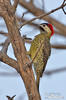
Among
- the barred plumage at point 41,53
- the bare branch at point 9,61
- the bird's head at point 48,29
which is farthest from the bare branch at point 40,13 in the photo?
the bare branch at point 9,61

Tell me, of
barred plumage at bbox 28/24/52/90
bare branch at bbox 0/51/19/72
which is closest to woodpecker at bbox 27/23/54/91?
barred plumage at bbox 28/24/52/90

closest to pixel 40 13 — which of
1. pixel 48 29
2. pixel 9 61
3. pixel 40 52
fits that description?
pixel 48 29

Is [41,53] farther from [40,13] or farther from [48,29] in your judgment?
[40,13]

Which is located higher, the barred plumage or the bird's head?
the bird's head

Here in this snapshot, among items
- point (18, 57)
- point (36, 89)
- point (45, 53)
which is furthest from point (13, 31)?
point (45, 53)

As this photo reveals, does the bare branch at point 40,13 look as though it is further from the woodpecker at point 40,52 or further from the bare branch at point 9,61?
the bare branch at point 9,61

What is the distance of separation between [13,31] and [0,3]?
308 mm

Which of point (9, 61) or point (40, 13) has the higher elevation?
point (40, 13)

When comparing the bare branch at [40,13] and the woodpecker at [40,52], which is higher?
the bare branch at [40,13]

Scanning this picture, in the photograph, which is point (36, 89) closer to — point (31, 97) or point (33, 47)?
point (31, 97)

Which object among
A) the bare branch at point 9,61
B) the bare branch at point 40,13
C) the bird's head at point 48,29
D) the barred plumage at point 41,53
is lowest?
the bare branch at point 9,61

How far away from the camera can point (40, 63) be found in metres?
3.31

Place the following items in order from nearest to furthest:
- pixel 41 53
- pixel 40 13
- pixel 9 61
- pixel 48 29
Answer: pixel 9 61
pixel 41 53
pixel 48 29
pixel 40 13

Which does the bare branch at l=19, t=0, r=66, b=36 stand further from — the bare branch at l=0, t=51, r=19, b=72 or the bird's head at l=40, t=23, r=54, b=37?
the bare branch at l=0, t=51, r=19, b=72
